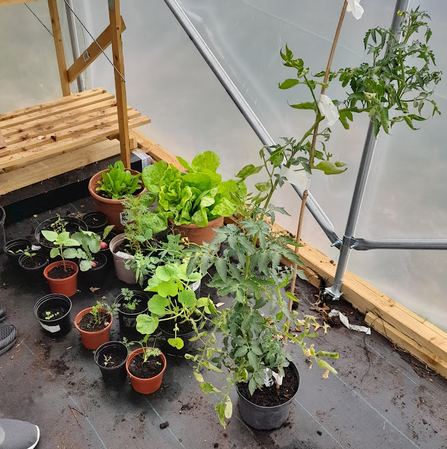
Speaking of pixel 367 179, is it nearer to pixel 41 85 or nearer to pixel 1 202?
pixel 1 202

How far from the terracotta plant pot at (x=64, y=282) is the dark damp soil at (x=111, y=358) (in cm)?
44

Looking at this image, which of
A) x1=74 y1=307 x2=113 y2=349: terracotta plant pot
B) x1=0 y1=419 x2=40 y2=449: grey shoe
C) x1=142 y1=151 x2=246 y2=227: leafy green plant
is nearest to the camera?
x1=0 y1=419 x2=40 y2=449: grey shoe

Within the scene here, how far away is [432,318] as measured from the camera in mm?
2250

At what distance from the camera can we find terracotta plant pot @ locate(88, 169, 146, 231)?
2.58m

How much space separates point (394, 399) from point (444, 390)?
0.23 meters

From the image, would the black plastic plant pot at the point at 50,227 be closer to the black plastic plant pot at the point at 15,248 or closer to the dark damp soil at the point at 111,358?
the black plastic plant pot at the point at 15,248

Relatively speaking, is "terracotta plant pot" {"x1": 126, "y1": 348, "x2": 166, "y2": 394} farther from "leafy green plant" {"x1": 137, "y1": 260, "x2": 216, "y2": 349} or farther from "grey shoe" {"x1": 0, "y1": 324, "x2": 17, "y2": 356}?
"grey shoe" {"x1": 0, "y1": 324, "x2": 17, "y2": 356}

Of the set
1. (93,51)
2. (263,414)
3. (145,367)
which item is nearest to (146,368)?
(145,367)

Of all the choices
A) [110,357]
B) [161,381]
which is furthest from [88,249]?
[161,381]

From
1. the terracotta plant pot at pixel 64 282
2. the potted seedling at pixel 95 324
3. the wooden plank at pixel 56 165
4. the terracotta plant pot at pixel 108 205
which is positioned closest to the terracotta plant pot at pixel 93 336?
the potted seedling at pixel 95 324

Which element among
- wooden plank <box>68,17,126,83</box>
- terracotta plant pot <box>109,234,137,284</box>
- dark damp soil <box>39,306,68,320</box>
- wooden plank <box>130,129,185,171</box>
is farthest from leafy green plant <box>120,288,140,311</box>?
wooden plank <box>68,17,126,83</box>

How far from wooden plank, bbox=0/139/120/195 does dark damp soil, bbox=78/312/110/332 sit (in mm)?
986

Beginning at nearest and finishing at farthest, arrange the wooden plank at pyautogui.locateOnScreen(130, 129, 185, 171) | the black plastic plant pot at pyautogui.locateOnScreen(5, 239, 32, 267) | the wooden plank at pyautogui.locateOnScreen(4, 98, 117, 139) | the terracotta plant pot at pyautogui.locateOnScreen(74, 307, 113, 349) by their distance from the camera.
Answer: the terracotta plant pot at pyautogui.locateOnScreen(74, 307, 113, 349), the black plastic plant pot at pyautogui.locateOnScreen(5, 239, 32, 267), the wooden plank at pyautogui.locateOnScreen(4, 98, 117, 139), the wooden plank at pyautogui.locateOnScreen(130, 129, 185, 171)

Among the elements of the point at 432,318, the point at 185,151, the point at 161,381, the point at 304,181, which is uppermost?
the point at 304,181
